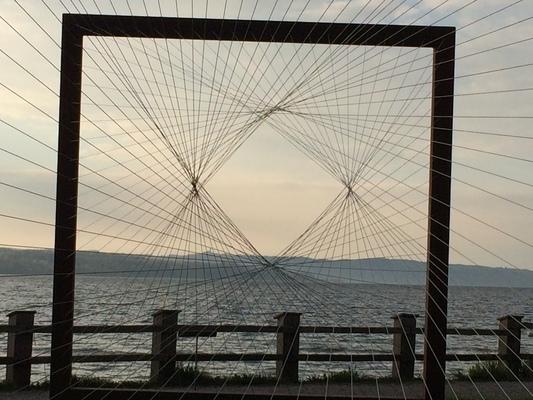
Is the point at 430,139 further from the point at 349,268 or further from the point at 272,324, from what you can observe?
the point at 272,324

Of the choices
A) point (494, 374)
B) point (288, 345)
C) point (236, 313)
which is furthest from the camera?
point (494, 374)

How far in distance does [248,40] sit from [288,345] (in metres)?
Answer: 4.55

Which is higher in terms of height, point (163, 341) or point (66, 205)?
point (66, 205)

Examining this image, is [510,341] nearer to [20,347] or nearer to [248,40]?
[20,347]

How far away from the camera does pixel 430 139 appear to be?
483 centimetres

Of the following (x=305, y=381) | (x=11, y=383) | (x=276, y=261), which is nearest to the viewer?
(x=276, y=261)

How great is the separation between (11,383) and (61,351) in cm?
377

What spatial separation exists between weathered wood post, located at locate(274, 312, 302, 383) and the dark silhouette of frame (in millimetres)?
3639

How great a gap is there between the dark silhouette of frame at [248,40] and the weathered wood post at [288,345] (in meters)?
3.64

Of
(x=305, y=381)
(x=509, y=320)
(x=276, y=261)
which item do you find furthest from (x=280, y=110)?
(x=509, y=320)

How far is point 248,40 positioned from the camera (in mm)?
4906

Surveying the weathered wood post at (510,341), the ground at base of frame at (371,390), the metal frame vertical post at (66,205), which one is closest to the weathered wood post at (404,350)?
the ground at base of frame at (371,390)

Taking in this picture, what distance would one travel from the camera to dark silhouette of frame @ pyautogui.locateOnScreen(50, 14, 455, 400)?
188 inches

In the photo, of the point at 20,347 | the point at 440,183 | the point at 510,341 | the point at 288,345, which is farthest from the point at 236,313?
the point at 510,341
